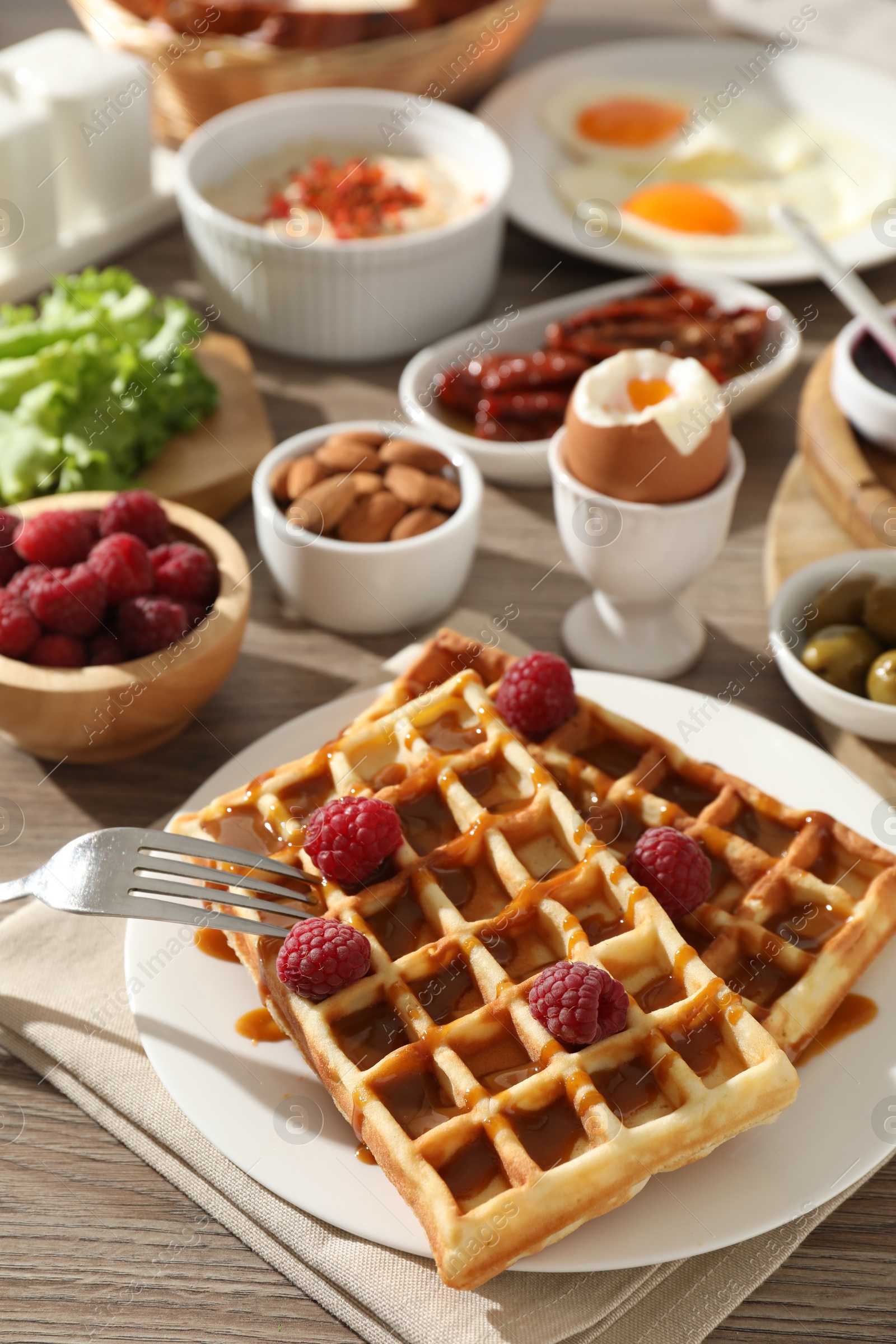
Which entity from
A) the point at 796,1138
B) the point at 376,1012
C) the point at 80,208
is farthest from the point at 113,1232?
the point at 80,208

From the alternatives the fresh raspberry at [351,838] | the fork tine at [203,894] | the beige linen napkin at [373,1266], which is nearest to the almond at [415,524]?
the fresh raspberry at [351,838]

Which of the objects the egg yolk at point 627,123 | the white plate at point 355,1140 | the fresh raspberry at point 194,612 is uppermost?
the egg yolk at point 627,123

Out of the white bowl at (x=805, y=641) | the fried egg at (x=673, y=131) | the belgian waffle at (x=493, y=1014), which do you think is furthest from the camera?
the fried egg at (x=673, y=131)

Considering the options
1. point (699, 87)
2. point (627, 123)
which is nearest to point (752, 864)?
point (627, 123)

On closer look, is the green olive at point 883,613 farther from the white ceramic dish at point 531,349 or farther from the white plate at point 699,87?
the white plate at point 699,87

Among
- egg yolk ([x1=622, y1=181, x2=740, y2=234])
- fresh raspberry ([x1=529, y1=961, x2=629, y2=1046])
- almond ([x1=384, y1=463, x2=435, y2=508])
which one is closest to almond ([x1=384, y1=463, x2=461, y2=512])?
almond ([x1=384, y1=463, x2=435, y2=508])
